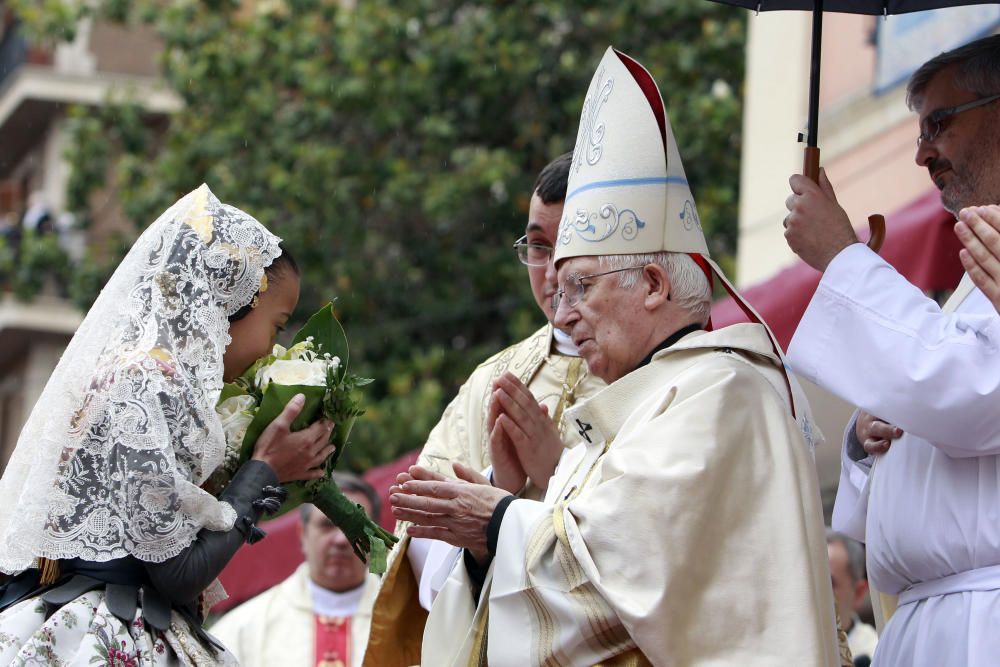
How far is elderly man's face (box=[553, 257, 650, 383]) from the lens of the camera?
4.11 metres

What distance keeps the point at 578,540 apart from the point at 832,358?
745 mm

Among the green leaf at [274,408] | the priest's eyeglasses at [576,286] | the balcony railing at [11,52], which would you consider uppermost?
the priest's eyeglasses at [576,286]

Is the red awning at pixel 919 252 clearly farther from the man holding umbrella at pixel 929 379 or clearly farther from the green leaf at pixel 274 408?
the green leaf at pixel 274 408

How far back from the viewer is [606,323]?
4.11 metres

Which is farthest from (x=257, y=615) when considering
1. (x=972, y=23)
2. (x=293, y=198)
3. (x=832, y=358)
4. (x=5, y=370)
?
(x=5, y=370)

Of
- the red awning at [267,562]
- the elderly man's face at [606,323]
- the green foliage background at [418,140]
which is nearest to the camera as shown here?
the elderly man's face at [606,323]

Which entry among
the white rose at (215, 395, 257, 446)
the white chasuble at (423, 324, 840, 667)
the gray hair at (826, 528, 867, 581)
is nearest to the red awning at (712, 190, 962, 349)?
the gray hair at (826, 528, 867, 581)

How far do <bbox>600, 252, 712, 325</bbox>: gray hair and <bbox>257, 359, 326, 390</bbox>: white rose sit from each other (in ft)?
2.45

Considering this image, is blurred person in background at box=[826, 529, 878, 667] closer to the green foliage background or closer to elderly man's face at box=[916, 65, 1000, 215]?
elderly man's face at box=[916, 65, 1000, 215]

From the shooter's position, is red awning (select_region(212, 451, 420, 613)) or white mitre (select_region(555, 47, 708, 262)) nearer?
white mitre (select_region(555, 47, 708, 262))

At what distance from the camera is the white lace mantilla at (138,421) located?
151 inches

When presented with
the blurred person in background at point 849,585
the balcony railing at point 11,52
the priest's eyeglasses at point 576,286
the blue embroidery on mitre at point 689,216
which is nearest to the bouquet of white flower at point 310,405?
the priest's eyeglasses at point 576,286

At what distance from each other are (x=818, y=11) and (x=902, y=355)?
1.07 meters

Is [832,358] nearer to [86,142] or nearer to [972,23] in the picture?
[972,23]
